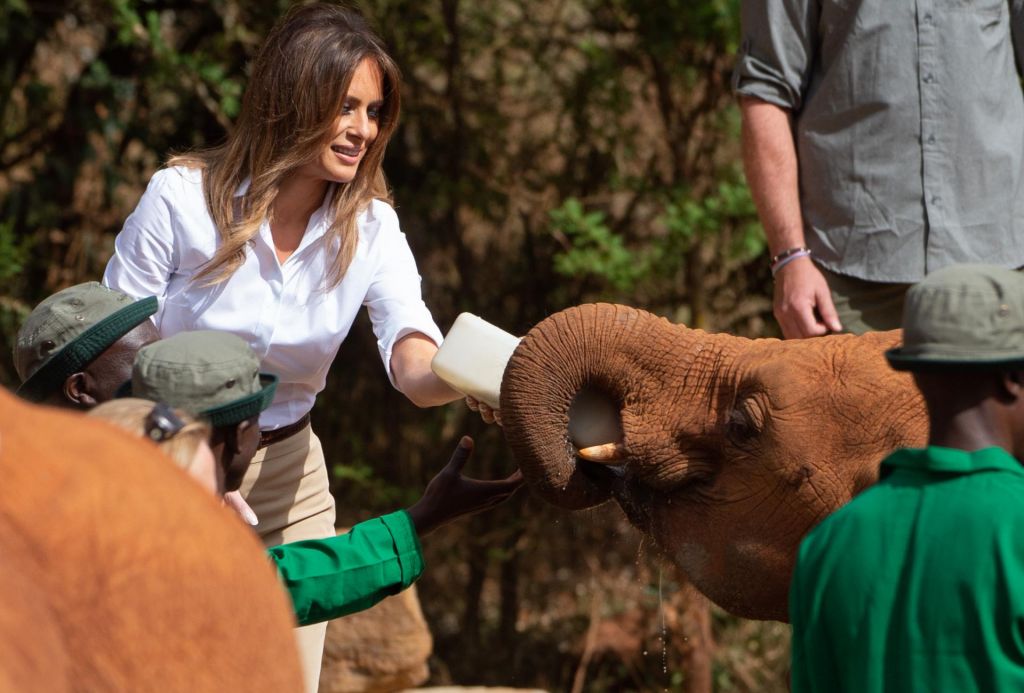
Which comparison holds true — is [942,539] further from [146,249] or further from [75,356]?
[146,249]

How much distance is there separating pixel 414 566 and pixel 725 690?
442 centimetres

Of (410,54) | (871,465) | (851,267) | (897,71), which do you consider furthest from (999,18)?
(410,54)

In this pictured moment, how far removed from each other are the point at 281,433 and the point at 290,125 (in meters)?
0.72

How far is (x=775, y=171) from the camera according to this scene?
3979 mm

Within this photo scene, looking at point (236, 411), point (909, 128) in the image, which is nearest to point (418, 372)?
point (236, 411)

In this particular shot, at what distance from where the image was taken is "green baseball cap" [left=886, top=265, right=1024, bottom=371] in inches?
88.0

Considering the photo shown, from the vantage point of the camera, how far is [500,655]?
756 cm

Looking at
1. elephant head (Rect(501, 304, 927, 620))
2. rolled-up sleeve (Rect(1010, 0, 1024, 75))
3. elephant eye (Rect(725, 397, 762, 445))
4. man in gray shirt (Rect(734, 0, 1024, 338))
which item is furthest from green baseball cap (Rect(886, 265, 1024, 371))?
rolled-up sleeve (Rect(1010, 0, 1024, 75))

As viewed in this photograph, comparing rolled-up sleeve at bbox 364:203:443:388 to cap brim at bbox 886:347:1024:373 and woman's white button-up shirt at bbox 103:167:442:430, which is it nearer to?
woman's white button-up shirt at bbox 103:167:442:430

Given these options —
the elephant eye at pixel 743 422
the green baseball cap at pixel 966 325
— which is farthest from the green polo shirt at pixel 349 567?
the green baseball cap at pixel 966 325

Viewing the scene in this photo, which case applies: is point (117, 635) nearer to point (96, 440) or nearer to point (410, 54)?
point (96, 440)

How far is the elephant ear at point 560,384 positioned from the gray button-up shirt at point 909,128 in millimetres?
791

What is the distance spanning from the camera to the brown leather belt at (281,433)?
141 inches

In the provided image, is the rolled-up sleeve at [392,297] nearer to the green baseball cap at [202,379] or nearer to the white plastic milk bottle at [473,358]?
the white plastic milk bottle at [473,358]
